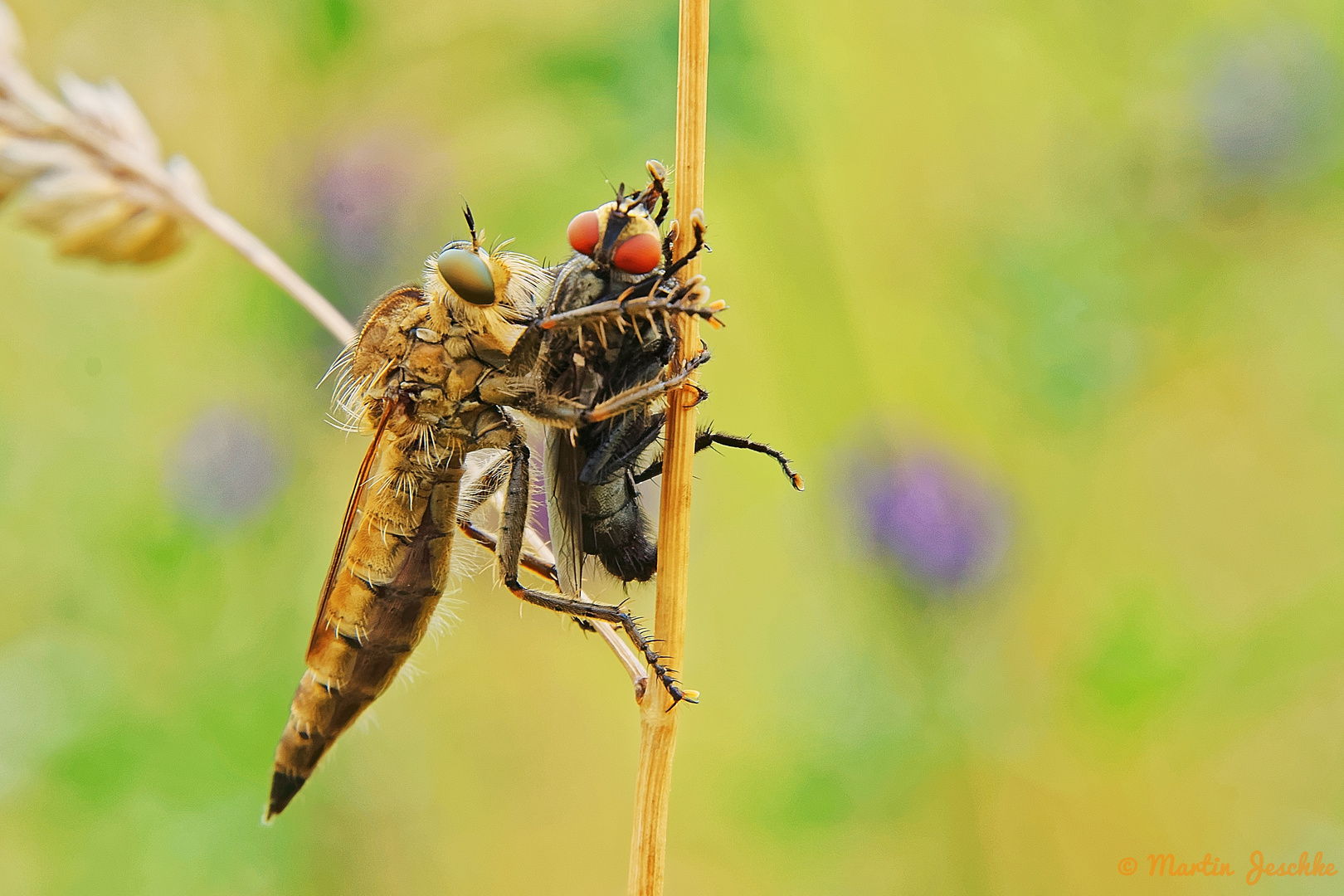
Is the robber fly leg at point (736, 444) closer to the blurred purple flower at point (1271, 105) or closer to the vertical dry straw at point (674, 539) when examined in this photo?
the vertical dry straw at point (674, 539)

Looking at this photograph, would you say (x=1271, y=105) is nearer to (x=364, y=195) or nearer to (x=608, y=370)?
(x=608, y=370)

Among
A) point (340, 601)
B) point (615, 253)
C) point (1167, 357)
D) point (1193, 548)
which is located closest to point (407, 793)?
point (340, 601)

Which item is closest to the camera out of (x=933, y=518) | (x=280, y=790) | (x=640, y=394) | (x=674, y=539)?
(x=674, y=539)

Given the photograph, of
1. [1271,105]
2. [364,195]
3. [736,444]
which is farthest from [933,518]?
[364,195]

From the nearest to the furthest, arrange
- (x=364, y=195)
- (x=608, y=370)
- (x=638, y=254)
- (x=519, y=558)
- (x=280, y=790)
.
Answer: (x=638, y=254), (x=608, y=370), (x=519, y=558), (x=280, y=790), (x=364, y=195)

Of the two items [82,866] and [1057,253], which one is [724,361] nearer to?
[1057,253]

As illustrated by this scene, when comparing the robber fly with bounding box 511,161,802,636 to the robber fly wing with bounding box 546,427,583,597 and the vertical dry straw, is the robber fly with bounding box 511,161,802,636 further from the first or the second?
the vertical dry straw

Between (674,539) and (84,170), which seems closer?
(674,539)

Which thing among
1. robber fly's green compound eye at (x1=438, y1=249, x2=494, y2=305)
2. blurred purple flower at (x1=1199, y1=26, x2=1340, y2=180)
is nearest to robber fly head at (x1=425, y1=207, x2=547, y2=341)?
robber fly's green compound eye at (x1=438, y1=249, x2=494, y2=305)
